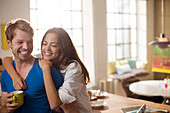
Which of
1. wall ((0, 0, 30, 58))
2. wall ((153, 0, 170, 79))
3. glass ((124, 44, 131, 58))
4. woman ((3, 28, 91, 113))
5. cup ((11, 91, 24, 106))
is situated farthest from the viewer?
glass ((124, 44, 131, 58))

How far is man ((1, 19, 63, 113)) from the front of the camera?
1.51m

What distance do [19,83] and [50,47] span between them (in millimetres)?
328

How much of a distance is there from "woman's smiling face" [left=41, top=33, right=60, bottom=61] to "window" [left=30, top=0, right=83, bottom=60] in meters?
2.89

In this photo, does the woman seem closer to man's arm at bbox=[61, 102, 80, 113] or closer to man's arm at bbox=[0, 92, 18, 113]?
man's arm at bbox=[61, 102, 80, 113]

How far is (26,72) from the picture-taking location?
159cm

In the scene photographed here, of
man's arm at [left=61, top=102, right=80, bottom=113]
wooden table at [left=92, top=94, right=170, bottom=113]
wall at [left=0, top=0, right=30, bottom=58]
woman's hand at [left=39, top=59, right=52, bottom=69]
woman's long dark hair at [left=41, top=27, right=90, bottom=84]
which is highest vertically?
wall at [left=0, top=0, right=30, bottom=58]

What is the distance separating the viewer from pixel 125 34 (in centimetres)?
748

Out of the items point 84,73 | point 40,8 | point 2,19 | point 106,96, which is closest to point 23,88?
point 84,73

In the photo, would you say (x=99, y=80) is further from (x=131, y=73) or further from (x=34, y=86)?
(x=34, y=86)

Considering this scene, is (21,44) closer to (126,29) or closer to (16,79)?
(16,79)

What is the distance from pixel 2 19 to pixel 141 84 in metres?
3.59

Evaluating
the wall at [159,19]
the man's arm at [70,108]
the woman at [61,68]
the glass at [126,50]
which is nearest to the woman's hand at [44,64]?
the woman at [61,68]

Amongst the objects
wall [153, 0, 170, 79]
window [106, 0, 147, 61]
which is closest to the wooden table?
window [106, 0, 147, 61]

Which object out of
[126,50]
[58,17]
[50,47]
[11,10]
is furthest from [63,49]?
[126,50]
